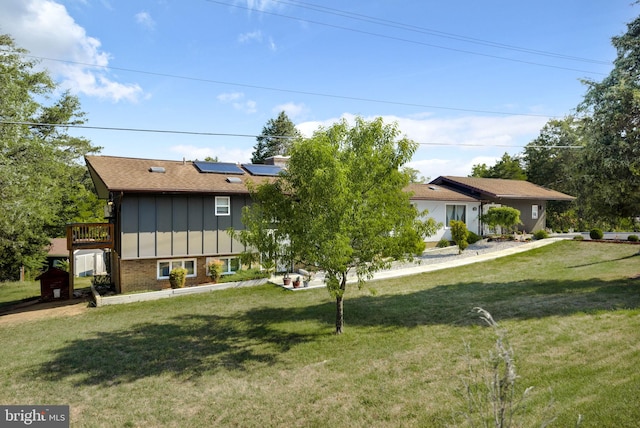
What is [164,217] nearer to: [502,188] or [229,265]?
[229,265]

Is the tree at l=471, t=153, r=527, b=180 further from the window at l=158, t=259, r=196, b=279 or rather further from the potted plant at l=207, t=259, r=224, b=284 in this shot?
the window at l=158, t=259, r=196, b=279

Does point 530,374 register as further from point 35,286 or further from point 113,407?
point 35,286

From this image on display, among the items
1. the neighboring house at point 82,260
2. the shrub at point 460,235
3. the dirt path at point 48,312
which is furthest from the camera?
the neighboring house at point 82,260

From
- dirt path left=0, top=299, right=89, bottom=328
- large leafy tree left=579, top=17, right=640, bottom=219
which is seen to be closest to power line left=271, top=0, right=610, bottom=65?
large leafy tree left=579, top=17, right=640, bottom=219

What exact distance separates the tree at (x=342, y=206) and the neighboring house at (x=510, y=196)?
2094 centimetres

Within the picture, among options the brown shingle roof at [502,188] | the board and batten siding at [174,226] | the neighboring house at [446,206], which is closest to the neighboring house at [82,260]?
the board and batten siding at [174,226]

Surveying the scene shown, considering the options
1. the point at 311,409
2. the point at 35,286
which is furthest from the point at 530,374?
the point at 35,286

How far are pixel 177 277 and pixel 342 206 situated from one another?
1202 centimetres

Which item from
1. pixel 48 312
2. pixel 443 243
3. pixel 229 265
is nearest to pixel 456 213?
pixel 443 243

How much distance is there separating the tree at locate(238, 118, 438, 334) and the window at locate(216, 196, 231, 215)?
9602 mm

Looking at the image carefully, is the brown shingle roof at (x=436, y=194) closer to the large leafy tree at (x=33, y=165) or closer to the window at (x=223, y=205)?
the window at (x=223, y=205)

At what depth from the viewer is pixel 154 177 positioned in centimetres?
2005

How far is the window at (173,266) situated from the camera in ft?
64.2

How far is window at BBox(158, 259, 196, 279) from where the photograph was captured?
1956cm
